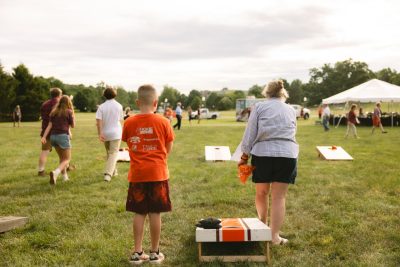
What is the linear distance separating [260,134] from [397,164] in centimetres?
842

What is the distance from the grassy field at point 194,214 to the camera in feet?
15.6

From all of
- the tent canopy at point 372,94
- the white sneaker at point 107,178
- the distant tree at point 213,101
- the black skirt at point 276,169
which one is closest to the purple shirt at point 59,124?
the white sneaker at point 107,178

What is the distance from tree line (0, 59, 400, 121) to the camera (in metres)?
60.0

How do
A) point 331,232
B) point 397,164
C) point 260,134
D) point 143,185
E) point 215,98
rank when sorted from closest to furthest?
point 143,185
point 260,134
point 331,232
point 397,164
point 215,98

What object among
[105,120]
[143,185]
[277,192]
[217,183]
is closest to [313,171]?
[217,183]

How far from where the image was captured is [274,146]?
4.88 metres

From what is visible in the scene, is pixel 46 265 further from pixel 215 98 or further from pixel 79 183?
pixel 215 98

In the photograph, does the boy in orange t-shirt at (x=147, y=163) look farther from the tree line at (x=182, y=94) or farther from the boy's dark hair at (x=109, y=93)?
the tree line at (x=182, y=94)

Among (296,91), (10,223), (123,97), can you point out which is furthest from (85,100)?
(10,223)

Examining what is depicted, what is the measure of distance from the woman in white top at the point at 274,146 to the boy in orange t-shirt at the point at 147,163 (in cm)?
113

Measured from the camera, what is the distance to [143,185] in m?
4.42

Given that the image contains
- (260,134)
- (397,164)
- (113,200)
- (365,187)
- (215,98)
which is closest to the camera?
(260,134)

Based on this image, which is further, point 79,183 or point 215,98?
point 215,98

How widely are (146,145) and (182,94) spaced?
148 metres
